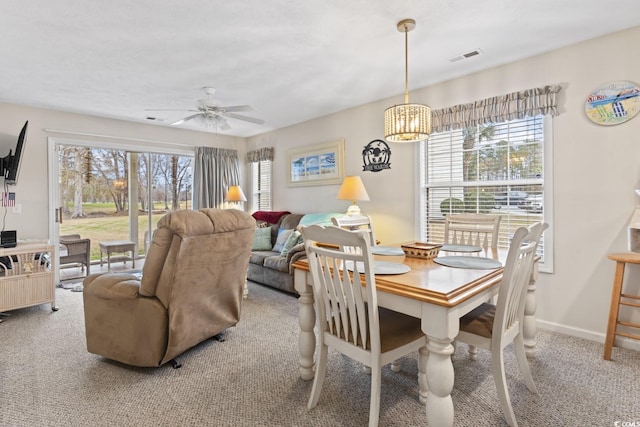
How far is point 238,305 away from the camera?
2711 millimetres

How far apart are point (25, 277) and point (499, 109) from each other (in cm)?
491

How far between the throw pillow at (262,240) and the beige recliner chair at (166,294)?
2322 millimetres

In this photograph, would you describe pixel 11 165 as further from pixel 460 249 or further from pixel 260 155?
pixel 460 249

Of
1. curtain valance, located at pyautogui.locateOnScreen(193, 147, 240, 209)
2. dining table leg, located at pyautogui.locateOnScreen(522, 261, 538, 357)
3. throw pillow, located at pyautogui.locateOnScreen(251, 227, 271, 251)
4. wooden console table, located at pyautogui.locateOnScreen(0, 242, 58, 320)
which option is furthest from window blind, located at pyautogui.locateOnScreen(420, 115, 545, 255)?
wooden console table, located at pyautogui.locateOnScreen(0, 242, 58, 320)

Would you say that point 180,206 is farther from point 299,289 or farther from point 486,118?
point 486,118

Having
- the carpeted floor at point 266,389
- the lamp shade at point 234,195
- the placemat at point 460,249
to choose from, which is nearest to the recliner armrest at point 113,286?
the carpeted floor at point 266,389

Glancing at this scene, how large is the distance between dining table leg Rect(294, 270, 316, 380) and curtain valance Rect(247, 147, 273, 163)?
4044 mm

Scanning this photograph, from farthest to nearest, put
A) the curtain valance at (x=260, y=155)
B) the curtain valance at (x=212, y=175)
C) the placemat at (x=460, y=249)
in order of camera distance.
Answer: the curtain valance at (x=260, y=155) → the curtain valance at (x=212, y=175) → the placemat at (x=460, y=249)

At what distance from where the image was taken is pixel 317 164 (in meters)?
4.93

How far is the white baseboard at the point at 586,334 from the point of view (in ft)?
8.11

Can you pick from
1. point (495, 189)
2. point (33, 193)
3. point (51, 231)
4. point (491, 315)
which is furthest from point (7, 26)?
point (495, 189)

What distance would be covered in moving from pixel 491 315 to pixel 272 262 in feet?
8.99

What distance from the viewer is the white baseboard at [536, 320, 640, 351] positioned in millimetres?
2473

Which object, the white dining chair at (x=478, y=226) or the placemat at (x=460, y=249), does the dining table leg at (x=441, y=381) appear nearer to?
the placemat at (x=460, y=249)
